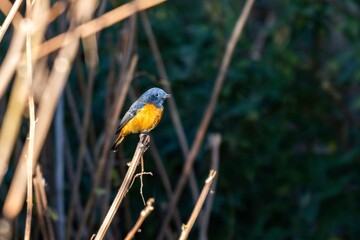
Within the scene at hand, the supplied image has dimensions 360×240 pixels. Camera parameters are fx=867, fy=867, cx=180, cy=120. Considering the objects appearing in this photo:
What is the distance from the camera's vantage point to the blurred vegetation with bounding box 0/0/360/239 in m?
5.72

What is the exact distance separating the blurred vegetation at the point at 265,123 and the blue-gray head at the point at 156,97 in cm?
169

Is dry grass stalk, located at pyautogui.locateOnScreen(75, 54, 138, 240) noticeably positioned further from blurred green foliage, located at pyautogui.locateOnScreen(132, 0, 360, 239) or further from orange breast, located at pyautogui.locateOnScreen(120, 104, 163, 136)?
blurred green foliage, located at pyautogui.locateOnScreen(132, 0, 360, 239)

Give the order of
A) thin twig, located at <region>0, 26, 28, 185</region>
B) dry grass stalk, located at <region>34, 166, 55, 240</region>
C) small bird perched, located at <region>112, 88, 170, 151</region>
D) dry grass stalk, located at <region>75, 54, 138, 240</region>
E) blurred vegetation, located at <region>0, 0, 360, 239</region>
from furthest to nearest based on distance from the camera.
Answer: blurred vegetation, located at <region>0, 0, 360, 239</region> < dry grass stalk, located at <region>75, 54, 138, 240</region> < small bird perched, located at <region>112, 88, 170, 151</region> < dry grass stalk, located at <region>34, 166, 55, 240</region> < thin twig, located at <region>0, 26, 28, 185</region>

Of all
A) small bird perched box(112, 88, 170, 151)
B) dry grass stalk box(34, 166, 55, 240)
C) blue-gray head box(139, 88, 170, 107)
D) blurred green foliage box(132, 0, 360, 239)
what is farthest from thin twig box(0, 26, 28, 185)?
blurred green foliage box(132, 0, 360, 239)

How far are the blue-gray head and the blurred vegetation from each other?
169cm

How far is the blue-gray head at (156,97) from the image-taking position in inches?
135

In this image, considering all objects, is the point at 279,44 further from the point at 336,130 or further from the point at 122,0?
the point at 122,0

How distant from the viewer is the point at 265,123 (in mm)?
6078

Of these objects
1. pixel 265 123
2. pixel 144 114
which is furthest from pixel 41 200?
pixel 265 123

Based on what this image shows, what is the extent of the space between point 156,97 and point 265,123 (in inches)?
105

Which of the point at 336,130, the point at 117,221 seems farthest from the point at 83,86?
the point at 336,130

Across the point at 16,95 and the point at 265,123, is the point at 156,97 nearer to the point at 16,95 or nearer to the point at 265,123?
the point at 16,95

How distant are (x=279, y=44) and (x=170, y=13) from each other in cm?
99

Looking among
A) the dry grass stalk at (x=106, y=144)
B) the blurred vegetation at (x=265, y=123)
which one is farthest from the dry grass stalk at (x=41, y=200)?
the blurred vegetation at (x=265, y=123)
